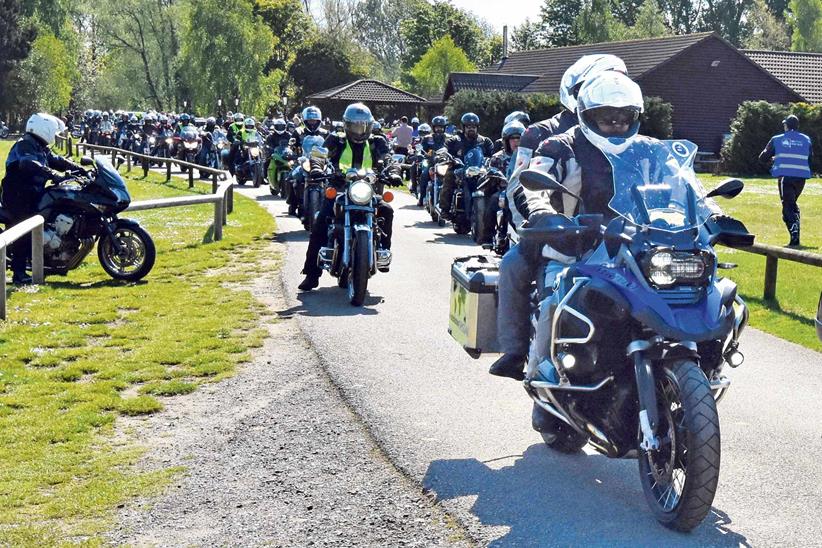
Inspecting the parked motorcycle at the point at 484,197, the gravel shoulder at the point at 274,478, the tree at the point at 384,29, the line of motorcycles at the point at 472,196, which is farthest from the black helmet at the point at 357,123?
the tree at the point at 384,29

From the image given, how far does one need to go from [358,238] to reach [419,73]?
7396 centimetres

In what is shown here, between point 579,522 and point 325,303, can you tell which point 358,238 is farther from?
point 579,522

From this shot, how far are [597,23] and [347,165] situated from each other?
3448 inches

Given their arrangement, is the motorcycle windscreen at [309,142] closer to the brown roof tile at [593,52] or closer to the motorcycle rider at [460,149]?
the motorcycle rider at [460,149]

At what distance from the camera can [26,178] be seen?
42.6 feet

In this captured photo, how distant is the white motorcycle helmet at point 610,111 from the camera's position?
18.9 feet

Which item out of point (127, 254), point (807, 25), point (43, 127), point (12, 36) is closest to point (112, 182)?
point (127, 254)

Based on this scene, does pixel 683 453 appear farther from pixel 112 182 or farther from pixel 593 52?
pixel 593 52

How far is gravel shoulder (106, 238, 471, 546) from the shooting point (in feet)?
17.5

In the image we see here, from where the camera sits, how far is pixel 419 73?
277ft

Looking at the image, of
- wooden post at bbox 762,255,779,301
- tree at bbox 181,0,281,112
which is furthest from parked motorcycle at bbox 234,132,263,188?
tree at bbox 181,0,281,112

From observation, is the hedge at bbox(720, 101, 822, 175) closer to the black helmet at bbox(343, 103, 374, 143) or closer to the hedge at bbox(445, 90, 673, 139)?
the hedge at bbox(445, 90, 673, 139)

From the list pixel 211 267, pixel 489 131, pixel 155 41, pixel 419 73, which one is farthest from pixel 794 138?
pixel 155 41

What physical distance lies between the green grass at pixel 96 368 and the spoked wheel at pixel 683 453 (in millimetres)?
2474
